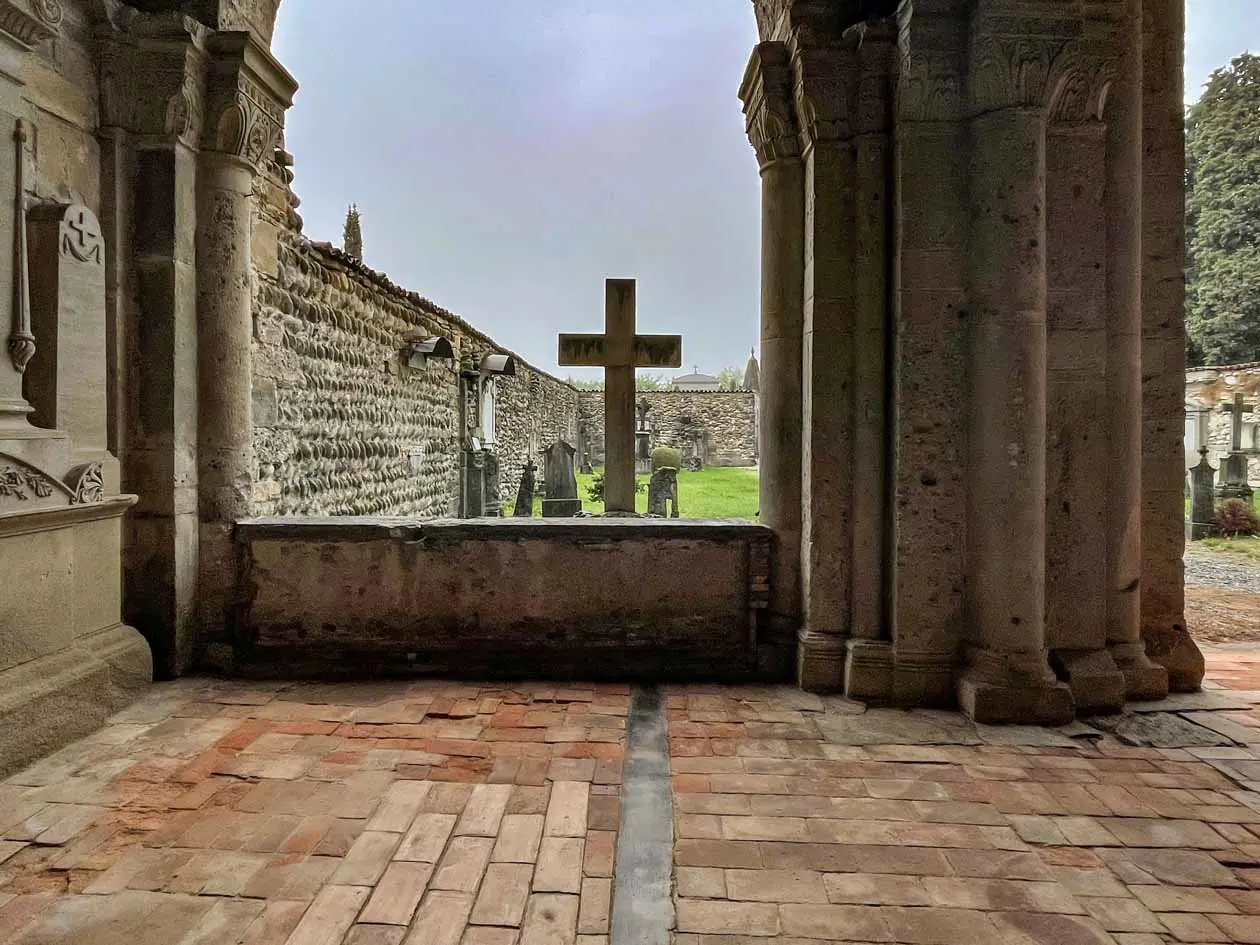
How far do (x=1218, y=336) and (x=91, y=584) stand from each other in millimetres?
30843

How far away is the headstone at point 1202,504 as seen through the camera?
1066 cm

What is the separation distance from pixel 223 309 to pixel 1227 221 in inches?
1250

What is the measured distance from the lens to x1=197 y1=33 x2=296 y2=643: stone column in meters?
3.81

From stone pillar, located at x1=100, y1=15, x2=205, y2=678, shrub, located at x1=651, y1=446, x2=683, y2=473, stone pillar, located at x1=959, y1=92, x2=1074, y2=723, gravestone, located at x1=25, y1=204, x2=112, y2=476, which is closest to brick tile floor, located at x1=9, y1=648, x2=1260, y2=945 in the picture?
stone pillar, located at x1=959, y1=92, x2=1074, y2=723

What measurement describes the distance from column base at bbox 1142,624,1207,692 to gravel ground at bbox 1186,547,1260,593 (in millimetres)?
4352

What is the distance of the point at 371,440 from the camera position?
743 cm

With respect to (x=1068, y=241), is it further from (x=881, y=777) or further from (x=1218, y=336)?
(x=1218, y=336)

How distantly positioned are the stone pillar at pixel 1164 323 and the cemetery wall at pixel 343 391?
17.6 ft

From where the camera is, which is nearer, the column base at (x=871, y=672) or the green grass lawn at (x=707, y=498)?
the column base at (x=871, y=672)

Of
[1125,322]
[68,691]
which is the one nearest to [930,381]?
[1125,322]

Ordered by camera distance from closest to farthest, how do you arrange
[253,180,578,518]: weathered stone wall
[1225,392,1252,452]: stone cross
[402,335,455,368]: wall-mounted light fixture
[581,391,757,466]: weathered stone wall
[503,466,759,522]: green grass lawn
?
[253,180,578,518]: weathered stone wall, [402,335,455,368]: wall-mounted light fixture, [503,466,759,522]: green grass lawn, [1225,392,1252,452]: stone cross, [581,391,757,466]: weathered stone wall

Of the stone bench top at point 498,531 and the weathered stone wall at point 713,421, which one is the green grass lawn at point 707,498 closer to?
the stone bench top at point 498,531

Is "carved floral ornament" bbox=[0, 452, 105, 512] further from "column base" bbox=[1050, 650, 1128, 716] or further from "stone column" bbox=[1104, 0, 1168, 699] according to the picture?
"stone column" bbox=[1104, 0, 1168, 699]

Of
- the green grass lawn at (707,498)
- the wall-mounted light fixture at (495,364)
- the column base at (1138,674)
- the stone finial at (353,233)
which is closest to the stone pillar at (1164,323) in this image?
the column base at (1138,674)
